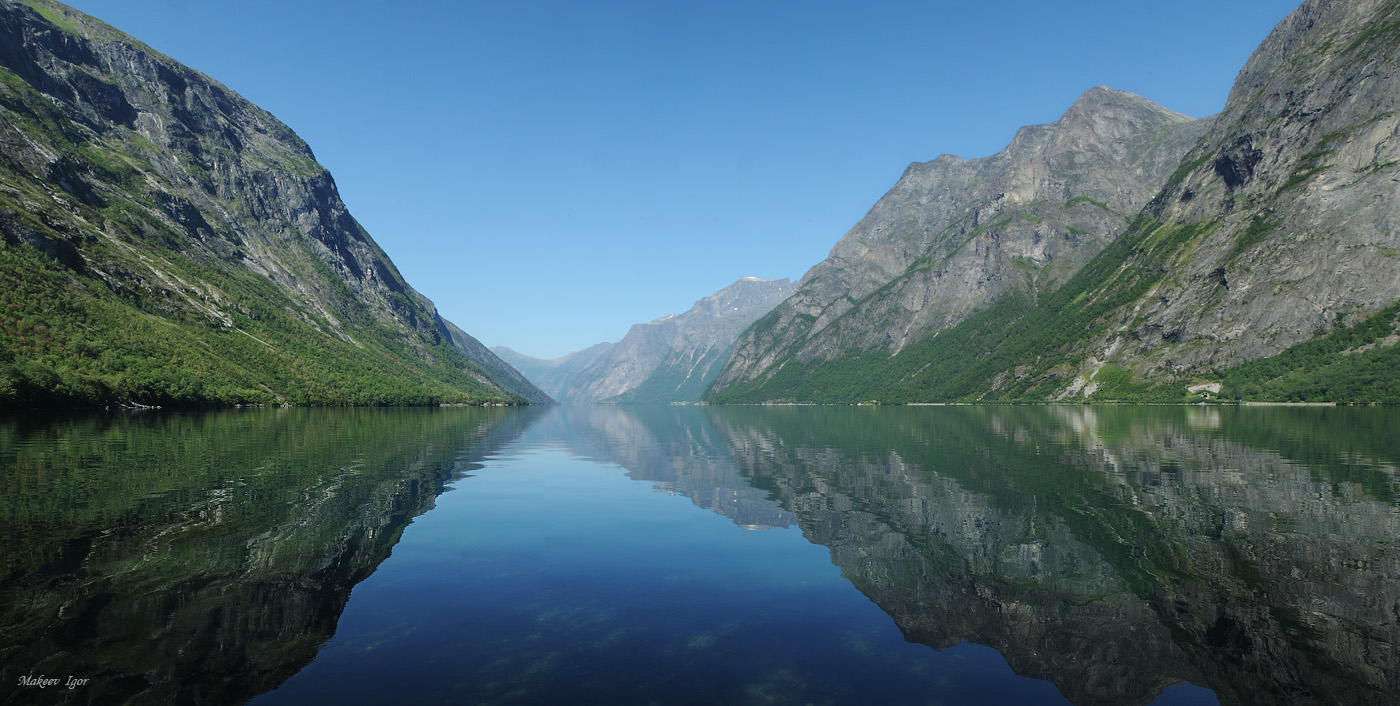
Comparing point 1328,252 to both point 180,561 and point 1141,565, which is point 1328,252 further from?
point 180,561

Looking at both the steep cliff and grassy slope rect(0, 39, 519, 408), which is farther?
the steep cliff

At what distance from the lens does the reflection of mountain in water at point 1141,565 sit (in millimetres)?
13234

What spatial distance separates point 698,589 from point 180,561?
591 inches

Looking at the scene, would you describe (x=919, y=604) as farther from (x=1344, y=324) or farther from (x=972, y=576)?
(x=1344, y=324)

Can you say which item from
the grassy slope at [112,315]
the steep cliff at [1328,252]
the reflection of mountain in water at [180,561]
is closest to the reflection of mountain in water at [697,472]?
the reflection of mountain in water at [180,561]

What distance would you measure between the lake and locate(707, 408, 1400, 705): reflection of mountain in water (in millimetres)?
101

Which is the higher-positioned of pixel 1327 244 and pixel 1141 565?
pixel 1327 244

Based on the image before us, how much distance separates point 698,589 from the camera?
18.6 metres

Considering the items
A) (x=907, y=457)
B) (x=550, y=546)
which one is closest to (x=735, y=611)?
(x=550, y=546)

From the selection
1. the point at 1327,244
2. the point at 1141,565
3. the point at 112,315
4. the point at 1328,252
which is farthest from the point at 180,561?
the point at 1327,244

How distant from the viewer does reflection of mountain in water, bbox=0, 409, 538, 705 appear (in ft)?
38.1

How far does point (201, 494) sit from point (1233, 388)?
221605mm

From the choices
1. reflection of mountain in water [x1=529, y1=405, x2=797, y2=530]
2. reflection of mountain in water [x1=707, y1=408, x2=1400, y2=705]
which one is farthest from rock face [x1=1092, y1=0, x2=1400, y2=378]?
reflection of mountain in water [x1=529, y1=405, x2=797, y2=530]

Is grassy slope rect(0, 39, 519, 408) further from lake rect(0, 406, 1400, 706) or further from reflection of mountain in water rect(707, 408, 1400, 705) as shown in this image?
reflection of mountain in water rect(707, 408, 1400, 705)
